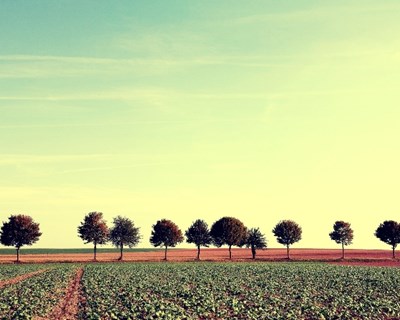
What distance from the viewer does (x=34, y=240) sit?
404 feet

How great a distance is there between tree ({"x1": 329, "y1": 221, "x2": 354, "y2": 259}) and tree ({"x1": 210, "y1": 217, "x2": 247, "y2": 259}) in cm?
2585

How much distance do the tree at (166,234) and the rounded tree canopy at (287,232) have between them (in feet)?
94.5

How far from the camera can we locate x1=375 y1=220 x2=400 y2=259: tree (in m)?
141

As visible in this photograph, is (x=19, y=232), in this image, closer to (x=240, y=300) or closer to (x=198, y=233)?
(x=198, y=233)

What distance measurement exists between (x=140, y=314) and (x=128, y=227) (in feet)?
343

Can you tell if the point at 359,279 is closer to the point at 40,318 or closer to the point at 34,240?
the point at 40,318

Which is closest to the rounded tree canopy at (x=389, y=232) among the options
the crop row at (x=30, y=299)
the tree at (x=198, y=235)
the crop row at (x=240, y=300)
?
the tree at (x=198, y=235)

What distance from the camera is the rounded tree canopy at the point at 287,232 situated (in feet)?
463

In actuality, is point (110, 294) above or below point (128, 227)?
below

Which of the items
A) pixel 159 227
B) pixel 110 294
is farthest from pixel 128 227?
pixel 110 294

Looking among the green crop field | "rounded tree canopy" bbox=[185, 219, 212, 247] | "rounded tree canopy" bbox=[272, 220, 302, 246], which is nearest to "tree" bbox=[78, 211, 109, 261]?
"rounded tree canopy" bbox=[185, 219, 212, 247]

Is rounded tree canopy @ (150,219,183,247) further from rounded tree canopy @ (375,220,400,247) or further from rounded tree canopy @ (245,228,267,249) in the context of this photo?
rounded tree canopy @ (375,220,400,247)

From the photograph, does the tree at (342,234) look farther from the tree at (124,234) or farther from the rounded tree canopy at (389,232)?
the tree at (124,234)

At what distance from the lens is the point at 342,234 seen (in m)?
140
